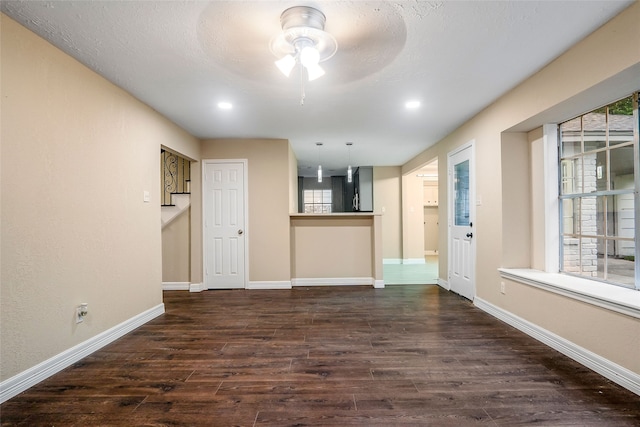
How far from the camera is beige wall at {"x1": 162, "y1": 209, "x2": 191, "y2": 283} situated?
464 centimetres

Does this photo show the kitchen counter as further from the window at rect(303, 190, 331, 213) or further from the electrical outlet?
the window at rect(303, 190, 331, 213)

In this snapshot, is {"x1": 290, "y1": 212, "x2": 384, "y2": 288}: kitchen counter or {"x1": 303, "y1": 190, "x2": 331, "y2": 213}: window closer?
{"x1": 290, "y1": 212, "x2": 384, "y2": 288}: kitchen counter

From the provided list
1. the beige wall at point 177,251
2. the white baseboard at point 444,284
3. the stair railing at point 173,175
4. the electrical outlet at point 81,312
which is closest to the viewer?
the electrical outlet at point 81,312

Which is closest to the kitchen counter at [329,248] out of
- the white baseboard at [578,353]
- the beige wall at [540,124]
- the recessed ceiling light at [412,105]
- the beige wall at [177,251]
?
the beige wall at [177,251]

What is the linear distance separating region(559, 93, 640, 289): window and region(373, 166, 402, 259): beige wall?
4410 mm

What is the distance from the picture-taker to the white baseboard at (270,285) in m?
4.66

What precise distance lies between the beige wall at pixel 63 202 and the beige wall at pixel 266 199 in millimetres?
1620

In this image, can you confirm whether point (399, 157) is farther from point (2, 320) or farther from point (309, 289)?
point (2, 320)

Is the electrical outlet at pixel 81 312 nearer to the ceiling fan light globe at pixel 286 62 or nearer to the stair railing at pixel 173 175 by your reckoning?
the ceiling fan light globe at pixel 286 62

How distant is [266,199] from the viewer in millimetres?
4703

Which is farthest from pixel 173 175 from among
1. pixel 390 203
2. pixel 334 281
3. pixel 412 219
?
pixel 412 219

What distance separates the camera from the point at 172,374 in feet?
6.84

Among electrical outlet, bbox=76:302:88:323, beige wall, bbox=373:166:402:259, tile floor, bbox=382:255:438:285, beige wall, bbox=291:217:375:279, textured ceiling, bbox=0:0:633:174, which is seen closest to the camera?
textured ceiling, bbox=0:0:633:174

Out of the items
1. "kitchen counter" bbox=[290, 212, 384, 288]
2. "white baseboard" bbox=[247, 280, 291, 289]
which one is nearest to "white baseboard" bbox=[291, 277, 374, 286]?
"kitchen counter" bbox=[290, 212, 384, 288]
